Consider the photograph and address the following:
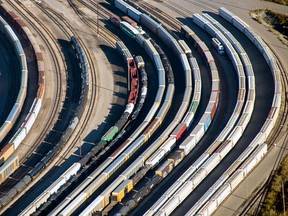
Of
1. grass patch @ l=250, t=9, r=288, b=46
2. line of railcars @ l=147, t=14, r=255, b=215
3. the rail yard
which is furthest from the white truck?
grass patch @ l=250, t=9, r=288, b=46

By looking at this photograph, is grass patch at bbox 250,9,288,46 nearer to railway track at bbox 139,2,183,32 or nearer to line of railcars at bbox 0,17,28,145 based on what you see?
railway track at bbox 139,2,183,32

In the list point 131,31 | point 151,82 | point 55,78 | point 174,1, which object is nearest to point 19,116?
point 55,78

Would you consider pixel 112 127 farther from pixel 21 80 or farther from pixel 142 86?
pixel 21 80

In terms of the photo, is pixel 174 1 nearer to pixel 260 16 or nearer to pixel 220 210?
pixel 260 16

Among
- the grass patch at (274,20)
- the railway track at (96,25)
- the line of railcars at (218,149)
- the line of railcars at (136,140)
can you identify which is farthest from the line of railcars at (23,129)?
the grass patch at (274,20)

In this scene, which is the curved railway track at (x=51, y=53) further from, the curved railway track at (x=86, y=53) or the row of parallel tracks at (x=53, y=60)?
the curved railway track at (x=86, y=53)

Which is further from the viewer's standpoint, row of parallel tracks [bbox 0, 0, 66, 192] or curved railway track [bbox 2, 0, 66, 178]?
curved railway track [bbox 2, 0, 66, 178]
